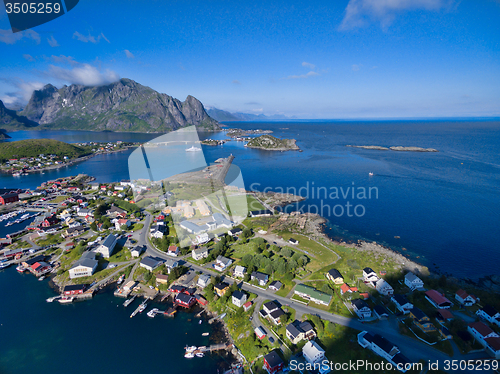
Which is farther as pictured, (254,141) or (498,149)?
(254,141)

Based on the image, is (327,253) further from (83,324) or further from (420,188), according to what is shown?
(420,188)

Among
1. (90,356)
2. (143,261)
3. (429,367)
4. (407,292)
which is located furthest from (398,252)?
(90,356)

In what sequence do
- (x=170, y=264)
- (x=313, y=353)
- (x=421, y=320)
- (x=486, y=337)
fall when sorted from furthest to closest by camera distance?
(x=170, y=264), (x=421, y=320), (x=486, y=337), (x=313, y=353)

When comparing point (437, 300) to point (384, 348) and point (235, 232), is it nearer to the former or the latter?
point (384, 348)

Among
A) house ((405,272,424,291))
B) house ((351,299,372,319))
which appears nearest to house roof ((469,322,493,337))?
house ((405,272,424,291))

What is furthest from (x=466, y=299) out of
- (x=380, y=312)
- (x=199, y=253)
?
(x=199, y=253)

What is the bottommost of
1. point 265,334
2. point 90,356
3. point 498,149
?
point 90,356

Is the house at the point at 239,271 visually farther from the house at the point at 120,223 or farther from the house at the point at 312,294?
the house at the point at 120,223

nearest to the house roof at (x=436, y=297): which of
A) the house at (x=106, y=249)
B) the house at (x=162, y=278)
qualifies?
the house at (x=162, y=278)
